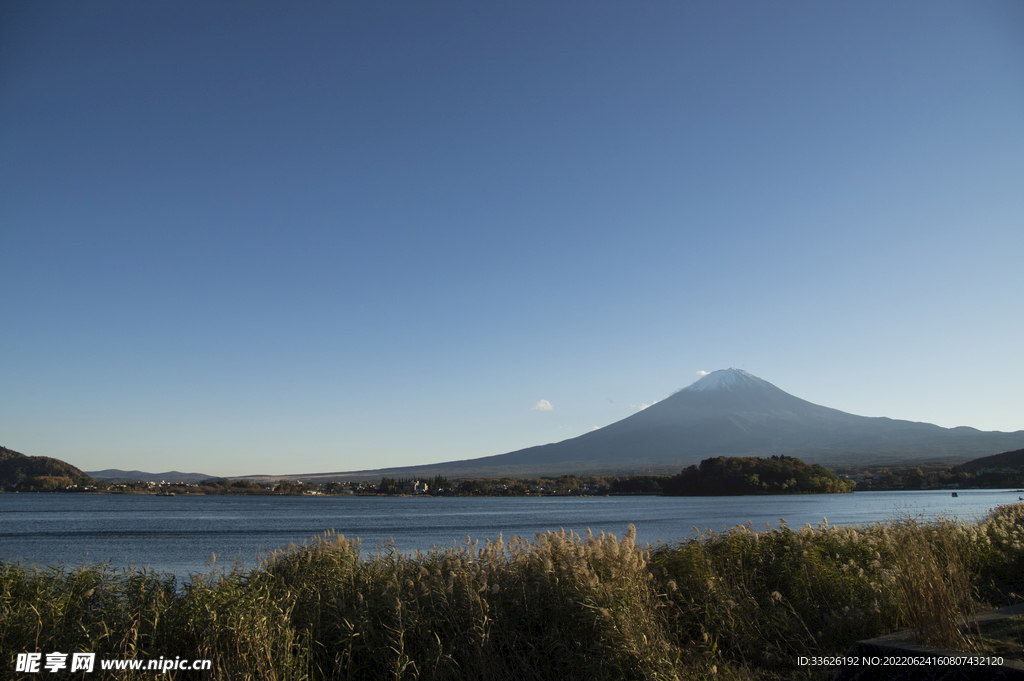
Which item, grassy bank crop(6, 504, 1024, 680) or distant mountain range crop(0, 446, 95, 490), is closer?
grassy bank crop(6, 504, 1024, 680)

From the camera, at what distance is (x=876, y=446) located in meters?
158

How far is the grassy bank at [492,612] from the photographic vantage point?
5145mm

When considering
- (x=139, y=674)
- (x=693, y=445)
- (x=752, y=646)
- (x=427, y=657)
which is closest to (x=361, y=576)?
(x=427, y=657)

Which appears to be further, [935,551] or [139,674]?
[935,551]

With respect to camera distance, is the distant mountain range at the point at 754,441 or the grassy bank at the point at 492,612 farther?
the distant mountain range at the point at 754,441

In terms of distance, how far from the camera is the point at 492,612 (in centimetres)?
605

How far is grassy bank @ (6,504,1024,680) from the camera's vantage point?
5.14 meters

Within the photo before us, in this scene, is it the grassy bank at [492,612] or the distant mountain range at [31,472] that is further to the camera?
the distant mountain range at [31,472]

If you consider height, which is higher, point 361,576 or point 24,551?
point 361,576

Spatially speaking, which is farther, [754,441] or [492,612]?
[754,441]

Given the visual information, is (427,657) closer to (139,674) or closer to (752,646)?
(139,674)

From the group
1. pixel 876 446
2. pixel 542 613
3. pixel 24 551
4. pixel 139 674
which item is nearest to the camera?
pixel 139 674

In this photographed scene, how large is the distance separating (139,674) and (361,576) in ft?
8.41

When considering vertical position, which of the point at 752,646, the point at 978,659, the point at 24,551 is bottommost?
the point at 24,551
